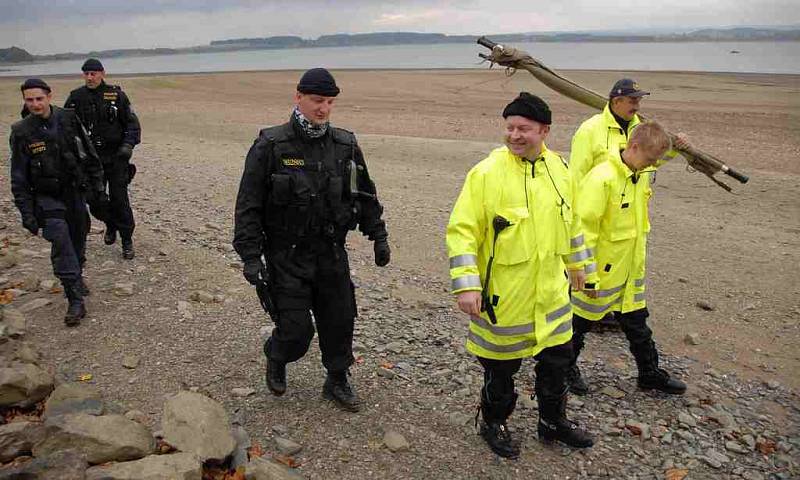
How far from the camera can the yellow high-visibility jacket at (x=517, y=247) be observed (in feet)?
11.8

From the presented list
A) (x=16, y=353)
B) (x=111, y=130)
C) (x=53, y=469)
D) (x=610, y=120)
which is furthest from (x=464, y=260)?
(x=111, y=130)

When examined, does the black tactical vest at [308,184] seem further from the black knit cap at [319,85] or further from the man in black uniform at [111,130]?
the man in black uniform at [111,130]

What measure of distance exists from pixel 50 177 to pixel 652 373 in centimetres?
552

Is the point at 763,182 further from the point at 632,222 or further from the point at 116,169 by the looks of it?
the point at 116,169

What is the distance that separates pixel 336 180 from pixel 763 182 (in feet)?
38.1

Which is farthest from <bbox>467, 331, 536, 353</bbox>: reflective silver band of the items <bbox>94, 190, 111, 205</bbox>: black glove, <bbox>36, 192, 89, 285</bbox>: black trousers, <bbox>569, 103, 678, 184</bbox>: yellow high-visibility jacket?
<bbox>94, 190, 111, 205</bbox>: black glove

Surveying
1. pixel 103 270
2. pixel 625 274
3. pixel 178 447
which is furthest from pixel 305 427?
pixel 103 270

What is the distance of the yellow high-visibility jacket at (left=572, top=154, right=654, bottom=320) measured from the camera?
171 inches

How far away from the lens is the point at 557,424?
13.5ft

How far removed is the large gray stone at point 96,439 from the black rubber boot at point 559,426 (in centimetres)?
244

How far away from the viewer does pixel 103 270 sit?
6957mm

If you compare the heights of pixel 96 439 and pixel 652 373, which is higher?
pixel 96 439

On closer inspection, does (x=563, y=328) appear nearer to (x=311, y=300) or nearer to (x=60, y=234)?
(x=311, y=300)

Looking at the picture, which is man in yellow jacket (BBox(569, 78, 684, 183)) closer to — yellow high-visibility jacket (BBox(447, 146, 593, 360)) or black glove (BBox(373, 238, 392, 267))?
yellow high-visibility jacket (BBox(447, 146, 593, 360))
